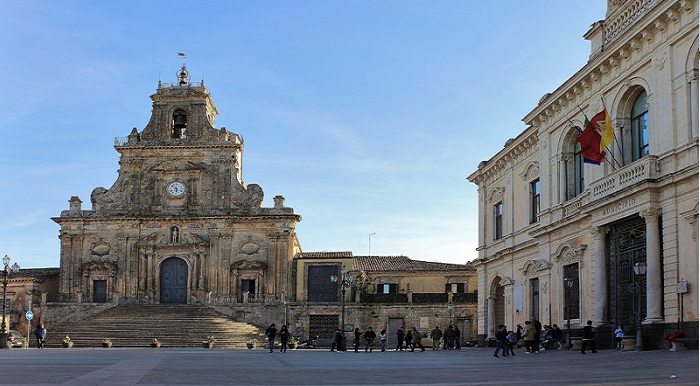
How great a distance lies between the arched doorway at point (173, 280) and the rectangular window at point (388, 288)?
48.5 feet

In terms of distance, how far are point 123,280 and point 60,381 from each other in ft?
179

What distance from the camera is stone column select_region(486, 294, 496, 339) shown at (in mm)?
46656

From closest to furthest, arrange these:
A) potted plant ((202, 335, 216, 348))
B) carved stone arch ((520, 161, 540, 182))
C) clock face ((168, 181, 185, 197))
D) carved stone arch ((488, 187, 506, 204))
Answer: carved stone arch ((520, 161, 540, 182))
carved stone arch ((488, 187, 506, 204))
potted plant ((202, 335, 216, 348))
clock face ((168, 181, 185, 197))

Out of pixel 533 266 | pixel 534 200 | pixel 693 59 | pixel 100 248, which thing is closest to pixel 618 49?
pixel 693 59

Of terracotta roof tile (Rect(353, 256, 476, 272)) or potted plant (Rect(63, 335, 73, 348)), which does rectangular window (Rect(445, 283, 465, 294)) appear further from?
potted plant (Rect(63, 335, 73, 348))

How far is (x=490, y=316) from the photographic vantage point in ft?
155

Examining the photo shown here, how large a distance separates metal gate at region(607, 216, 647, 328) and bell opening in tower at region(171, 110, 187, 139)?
46.7m

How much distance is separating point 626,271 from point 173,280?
150 ft

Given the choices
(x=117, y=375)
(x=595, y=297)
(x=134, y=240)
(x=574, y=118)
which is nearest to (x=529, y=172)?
(x=574, y=118)

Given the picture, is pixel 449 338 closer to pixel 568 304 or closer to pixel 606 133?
pixel 568 304

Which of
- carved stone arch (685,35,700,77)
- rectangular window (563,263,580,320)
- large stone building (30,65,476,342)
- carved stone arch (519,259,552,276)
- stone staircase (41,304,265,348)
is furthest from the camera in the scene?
large stone building (30,65,476,342)

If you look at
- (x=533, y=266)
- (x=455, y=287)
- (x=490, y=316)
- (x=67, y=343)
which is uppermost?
(x=533, y=266)

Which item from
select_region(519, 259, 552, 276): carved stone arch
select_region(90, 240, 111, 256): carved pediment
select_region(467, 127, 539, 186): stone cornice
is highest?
select_region(467, 127, 539, 186): stone cornice

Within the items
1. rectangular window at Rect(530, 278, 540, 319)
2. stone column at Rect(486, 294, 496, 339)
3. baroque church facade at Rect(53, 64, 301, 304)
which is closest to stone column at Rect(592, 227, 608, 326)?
rectangular window at Rect(530, 278, 540, 319)
